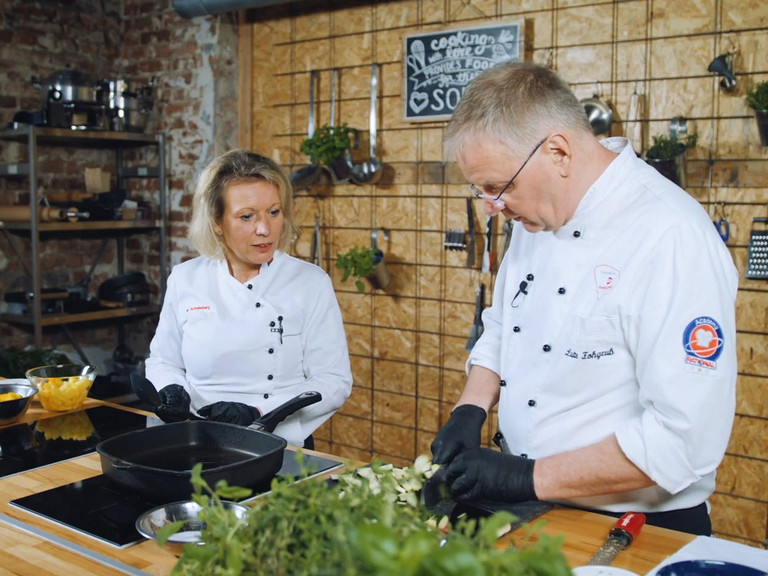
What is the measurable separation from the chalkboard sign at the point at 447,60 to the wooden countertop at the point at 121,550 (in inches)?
101

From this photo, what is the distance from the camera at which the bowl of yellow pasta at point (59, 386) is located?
2.49m

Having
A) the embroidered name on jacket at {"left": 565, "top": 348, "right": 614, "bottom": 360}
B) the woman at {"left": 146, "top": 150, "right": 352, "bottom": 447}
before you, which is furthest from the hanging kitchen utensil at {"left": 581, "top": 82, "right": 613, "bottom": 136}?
the embroidered name on jacket at {"left": 565, "top": 348, "right": 614, "bottom": 360}

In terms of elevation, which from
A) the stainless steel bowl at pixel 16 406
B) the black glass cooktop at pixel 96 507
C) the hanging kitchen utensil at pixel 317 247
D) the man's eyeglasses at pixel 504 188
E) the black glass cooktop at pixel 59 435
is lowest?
the black glass cooktop at pixel 59 435

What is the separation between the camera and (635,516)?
1556 mm

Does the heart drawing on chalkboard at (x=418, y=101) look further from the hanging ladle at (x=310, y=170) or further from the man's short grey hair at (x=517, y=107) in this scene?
the man's short grey hair at (x=517, y=107)

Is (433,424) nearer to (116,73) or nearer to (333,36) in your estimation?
(333,36)

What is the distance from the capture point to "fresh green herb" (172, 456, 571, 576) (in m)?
0.82

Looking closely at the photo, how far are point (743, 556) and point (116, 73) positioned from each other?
483 cm

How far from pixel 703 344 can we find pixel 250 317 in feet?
4.87

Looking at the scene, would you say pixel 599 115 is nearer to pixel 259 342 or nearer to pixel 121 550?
pixel 259 342

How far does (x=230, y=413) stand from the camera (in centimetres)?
221

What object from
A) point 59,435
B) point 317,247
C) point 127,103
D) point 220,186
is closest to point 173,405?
point 59,435

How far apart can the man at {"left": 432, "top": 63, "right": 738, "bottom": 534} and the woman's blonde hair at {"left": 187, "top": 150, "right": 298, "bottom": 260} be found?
97 centimetres

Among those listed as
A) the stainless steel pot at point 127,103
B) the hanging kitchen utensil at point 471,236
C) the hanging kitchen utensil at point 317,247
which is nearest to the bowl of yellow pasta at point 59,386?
the hanging kitchen utensil at point 471,236
